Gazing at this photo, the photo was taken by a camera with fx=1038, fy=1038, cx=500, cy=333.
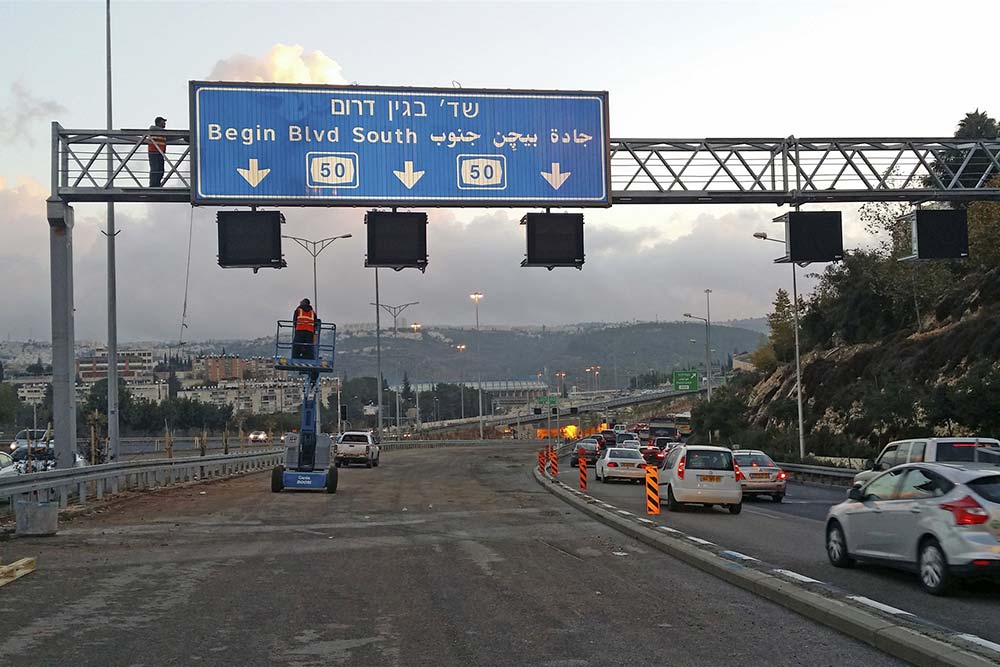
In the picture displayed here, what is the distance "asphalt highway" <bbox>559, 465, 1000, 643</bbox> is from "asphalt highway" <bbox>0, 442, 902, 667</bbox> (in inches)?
57.9

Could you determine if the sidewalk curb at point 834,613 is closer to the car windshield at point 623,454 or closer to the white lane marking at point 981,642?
the white lane marking at point 981,642

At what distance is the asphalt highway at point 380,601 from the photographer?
8.63m

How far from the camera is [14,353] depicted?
535ft

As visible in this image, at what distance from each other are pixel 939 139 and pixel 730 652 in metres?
22.0

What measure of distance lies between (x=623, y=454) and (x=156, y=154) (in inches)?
867

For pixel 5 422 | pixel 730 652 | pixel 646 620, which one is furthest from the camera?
pixel 5 422

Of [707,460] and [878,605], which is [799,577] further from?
[707,460]

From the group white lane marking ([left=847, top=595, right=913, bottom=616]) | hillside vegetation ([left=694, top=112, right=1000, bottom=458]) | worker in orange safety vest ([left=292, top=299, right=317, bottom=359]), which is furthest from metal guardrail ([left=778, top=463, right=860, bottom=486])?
white lane marking ([left=847, top=595, right=913, bottom=616])

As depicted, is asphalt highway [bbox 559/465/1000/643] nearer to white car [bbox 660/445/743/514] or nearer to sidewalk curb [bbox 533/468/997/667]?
white car [bbox 660/445/743/514]

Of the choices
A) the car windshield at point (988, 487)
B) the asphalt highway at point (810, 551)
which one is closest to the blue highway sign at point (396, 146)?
the asphalt highway at point (810, 551)

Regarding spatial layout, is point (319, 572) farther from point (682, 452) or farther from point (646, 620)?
point (682, 452)

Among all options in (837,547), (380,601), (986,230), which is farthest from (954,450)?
(986,230)

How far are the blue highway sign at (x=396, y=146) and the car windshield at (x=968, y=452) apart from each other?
941 cm

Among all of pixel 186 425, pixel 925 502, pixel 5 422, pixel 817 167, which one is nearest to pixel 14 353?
pixel 5 422
